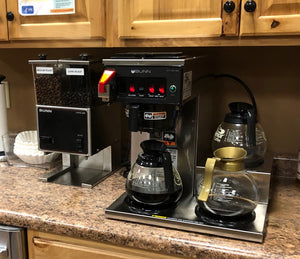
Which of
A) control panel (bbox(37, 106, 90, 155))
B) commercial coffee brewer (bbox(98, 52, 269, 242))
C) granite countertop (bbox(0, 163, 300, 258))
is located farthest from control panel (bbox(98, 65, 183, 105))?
granite countertop (bbox(0, 163, 300, 258))

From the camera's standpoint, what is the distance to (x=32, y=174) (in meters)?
1.37

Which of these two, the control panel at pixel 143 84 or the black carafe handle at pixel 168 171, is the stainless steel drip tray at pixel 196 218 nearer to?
the black carafe handle at pixel 168 171

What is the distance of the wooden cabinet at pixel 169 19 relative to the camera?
1.05 m

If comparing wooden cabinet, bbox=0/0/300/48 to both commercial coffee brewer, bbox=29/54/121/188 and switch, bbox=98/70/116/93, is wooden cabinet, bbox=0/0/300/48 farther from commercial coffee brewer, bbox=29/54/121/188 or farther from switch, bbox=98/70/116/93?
switch, bbox=98/70/116/93

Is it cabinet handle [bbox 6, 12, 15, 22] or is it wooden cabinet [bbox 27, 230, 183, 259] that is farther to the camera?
cabinet handle [bbox 6, 12, 15, 22]

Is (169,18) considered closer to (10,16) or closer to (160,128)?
(160,128)

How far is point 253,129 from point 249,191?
0.19 meters

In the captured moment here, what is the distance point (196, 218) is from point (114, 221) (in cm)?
23

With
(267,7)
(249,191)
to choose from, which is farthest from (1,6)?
(249,191)

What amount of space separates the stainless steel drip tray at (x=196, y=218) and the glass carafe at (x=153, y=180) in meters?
0.03

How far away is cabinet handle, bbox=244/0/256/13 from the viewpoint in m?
1.00

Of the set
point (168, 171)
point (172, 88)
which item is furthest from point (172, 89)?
point (168, 171)

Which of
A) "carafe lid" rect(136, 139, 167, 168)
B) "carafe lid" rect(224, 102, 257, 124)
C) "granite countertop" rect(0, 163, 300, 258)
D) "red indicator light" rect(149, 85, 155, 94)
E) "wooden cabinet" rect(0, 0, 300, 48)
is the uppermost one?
"wooden cabinet" rect(0, 0, 300, 48)

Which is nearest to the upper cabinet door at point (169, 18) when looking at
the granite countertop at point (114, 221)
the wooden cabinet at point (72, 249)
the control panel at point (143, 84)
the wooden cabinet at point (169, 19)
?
the wooden cabinet at point (169, 19)
